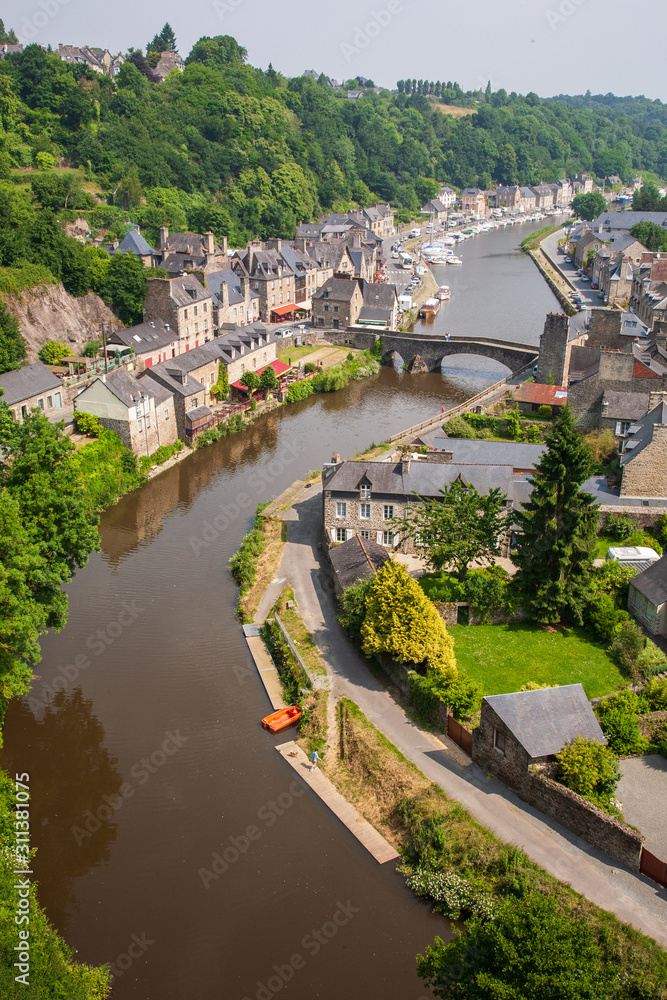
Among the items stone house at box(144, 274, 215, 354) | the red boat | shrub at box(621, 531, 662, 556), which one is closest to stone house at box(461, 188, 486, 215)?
stone house at box(144, 274, 215, 354)

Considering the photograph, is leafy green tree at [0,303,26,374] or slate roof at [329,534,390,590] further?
leafy green tree at [0,303,26,374]

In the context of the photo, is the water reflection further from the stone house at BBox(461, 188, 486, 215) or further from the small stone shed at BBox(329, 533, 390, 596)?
the stone house at BBox(461, 188, 486, 215)

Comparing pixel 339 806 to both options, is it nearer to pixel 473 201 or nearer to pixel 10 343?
pixel 10 343

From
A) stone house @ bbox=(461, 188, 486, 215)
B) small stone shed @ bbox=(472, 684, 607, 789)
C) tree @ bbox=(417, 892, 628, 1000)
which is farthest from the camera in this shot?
stone house @ bbox=(461, 188, 486, 215)

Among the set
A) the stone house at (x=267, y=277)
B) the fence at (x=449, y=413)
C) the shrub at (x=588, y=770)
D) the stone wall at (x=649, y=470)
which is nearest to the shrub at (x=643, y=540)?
the stone wall at (x=649, y=470)

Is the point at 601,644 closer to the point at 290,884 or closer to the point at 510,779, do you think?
the point at 510,779

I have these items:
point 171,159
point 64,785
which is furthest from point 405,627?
point 171,159
